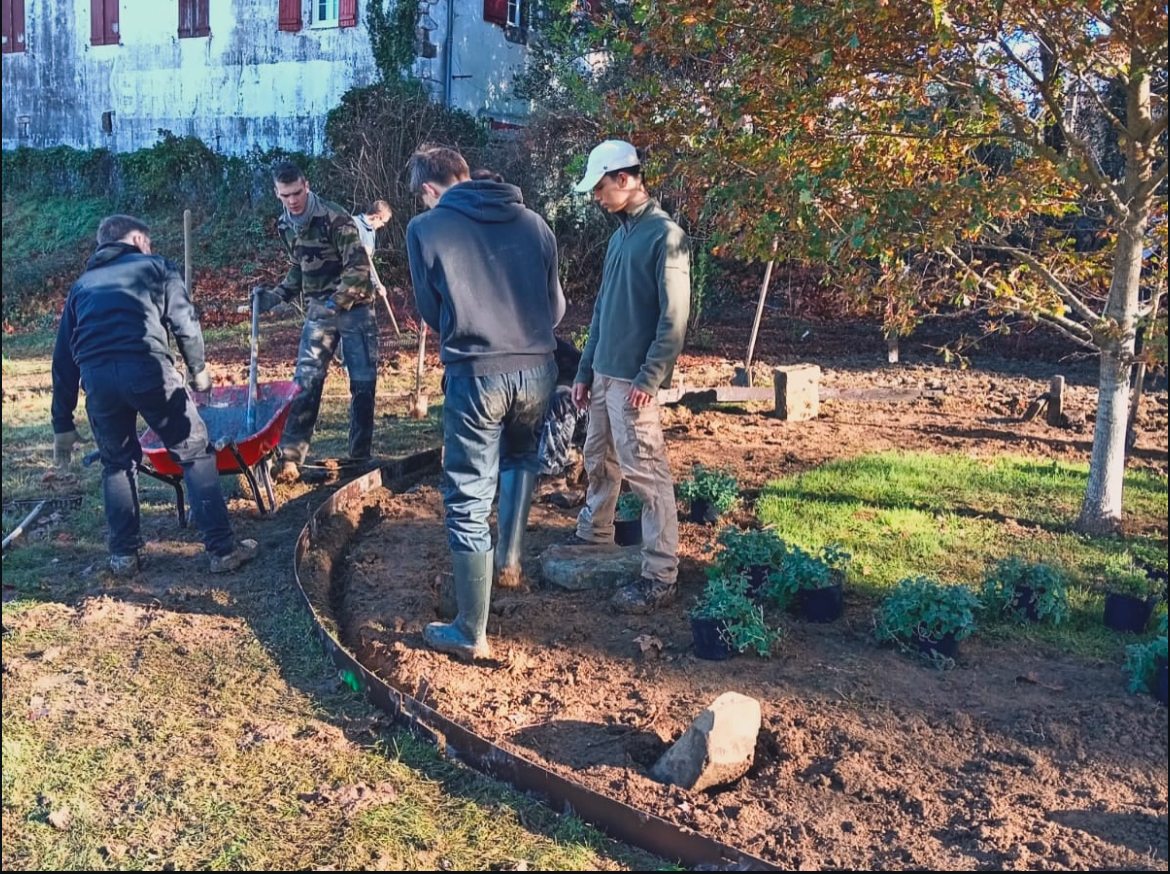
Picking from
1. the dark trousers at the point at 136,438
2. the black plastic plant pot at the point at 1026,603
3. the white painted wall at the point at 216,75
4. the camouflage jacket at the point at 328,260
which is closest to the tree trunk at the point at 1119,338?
the black plastic plant pot at the point at 1026,603

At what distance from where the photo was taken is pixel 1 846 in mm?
3133

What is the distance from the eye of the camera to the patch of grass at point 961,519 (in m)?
5.04

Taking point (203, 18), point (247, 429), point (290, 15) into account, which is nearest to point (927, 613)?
point (247, 429)

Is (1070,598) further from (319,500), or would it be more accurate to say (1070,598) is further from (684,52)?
(319,500)

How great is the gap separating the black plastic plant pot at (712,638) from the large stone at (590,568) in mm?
893

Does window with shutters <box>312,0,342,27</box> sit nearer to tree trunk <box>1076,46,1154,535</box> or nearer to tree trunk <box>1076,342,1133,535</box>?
tree trunk <box>1076,46,1154,535</box>

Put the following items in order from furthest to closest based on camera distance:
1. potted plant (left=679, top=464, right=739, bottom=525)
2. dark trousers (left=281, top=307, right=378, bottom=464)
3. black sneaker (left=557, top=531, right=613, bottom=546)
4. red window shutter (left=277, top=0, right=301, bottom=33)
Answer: red window shutter (left=277, top=0, right=301, bottom=33) → dark trousers (left=281, top=307, right=378, bottom=464) → potted plant (left=679, top=464, right=739, bottom=525) → black sneaker (left=557, top=531, right=613, bottom=546)

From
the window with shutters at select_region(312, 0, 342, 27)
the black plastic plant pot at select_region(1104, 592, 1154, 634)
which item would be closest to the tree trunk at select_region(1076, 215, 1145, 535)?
the black plastic plant pot at select_region(1104, 592, 1154, 634)

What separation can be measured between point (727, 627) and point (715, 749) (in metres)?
0.96

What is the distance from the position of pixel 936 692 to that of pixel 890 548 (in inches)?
65.6

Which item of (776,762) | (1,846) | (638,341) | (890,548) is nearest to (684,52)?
(638,341)

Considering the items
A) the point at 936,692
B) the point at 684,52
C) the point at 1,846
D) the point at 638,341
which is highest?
the point at 684,52

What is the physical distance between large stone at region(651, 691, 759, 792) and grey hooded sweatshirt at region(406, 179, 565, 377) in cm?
169

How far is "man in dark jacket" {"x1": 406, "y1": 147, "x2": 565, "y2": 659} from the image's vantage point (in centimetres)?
423
